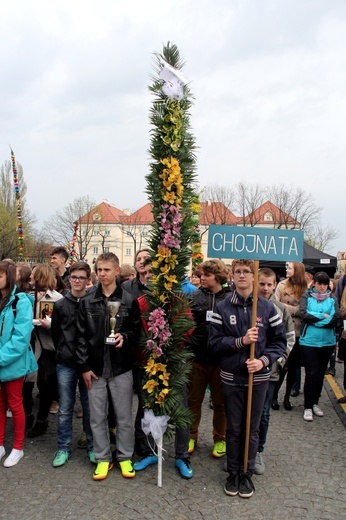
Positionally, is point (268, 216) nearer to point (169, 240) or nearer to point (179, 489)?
point (169, 240)

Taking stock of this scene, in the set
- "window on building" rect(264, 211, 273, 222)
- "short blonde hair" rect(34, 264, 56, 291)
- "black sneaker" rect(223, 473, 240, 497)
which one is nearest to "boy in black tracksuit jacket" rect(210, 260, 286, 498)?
"black sneaker" rect(223, 473, 240, 497)

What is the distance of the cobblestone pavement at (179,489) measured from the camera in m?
3.22

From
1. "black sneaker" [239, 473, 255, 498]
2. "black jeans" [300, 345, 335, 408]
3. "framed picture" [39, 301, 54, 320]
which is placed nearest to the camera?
"black sneaker" [239, 473, 255, 498]

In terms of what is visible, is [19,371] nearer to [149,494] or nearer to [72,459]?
[72,459]

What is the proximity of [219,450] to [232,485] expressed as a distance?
698mm

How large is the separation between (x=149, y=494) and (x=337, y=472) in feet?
6.13

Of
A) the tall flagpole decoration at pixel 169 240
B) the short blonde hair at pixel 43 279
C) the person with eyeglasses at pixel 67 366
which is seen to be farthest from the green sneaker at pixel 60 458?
the short blonde hair at pixel 43 279

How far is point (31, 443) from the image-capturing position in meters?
4.50

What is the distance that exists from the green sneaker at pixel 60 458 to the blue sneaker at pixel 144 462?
2.34 feet

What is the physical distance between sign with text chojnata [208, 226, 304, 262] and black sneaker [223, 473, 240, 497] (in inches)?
77.8

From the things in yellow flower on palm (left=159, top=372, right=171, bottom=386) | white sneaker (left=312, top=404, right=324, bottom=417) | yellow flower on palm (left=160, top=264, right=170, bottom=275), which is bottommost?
white sneaker (left=312, top=404, right=324, bottom=417)

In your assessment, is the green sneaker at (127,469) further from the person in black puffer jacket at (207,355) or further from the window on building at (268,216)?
the window on building at (268,216)

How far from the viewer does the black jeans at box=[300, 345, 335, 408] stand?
18.1 feet

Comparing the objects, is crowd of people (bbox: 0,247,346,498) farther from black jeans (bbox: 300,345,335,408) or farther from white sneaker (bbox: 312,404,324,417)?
white sneaker (bbox: 312,404,324,417)
